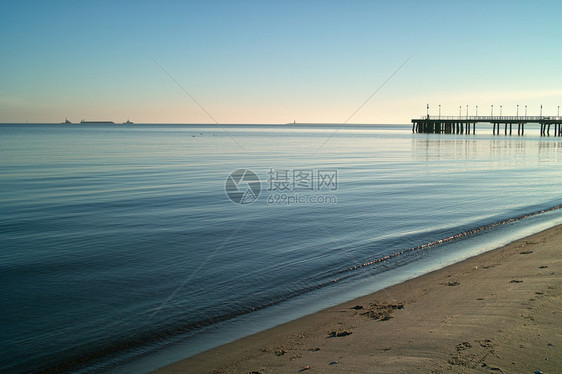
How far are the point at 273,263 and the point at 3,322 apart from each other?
6123 mm

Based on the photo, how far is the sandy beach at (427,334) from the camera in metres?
5.20

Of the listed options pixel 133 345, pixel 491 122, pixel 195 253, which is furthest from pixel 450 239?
pixel 491 122

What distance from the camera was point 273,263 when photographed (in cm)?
1132

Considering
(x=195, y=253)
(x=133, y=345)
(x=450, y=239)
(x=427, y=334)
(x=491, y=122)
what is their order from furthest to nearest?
(x=491, y=122), (x=450, y=239), (x=195, y=253), (x=133, y=345), (x=427, y=334)

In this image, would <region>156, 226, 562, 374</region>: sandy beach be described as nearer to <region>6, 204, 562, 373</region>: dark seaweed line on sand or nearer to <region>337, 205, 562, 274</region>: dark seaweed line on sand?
<region>6, 204, 562, 373</region>: dark seaweed line on sand

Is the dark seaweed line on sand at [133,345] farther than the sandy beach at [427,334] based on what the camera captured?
Yes

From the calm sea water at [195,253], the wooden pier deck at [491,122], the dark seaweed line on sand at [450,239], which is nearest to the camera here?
the calm sea water at [195,253]

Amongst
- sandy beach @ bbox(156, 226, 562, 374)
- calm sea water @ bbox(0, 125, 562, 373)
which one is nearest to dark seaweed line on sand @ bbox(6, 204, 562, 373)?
calm sea water @ bbox(0, 125, 562, 373)

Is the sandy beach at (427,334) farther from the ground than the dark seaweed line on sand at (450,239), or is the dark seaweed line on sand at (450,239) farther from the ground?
the sandy beach at (427,334)

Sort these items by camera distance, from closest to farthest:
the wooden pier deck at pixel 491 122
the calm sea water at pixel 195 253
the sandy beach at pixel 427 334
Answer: the sandy beach at pixel 427 334, the calm sea water at pixel 195 253, the wooden pier deck at pixel 491 122

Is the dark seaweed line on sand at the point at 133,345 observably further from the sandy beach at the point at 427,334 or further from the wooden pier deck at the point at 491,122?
the wooden pier deck at the point at 491,122

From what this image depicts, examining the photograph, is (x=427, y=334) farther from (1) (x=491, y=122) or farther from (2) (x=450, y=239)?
(1) (x=491, y=122)

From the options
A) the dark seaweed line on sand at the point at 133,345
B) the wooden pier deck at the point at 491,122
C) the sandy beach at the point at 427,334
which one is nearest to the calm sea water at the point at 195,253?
the dark seaweed line on sand at the point at 133,345

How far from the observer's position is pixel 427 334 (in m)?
6.07
